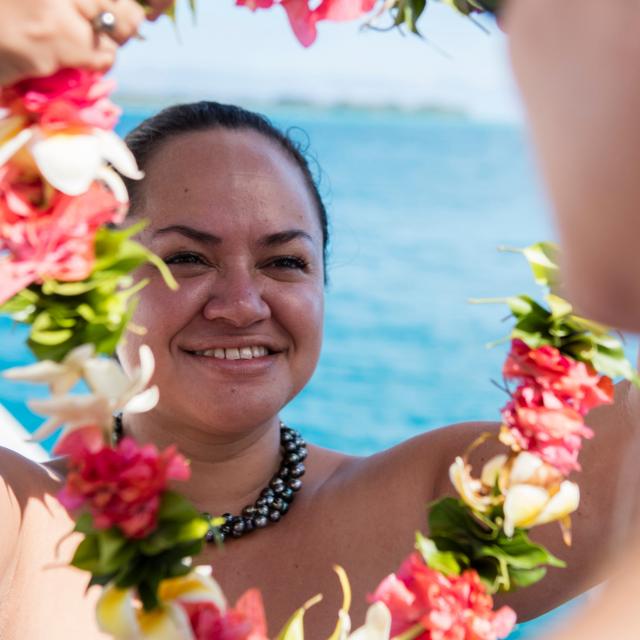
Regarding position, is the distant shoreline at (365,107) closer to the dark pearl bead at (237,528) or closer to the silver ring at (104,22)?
the dark pearl bead at (237,528)

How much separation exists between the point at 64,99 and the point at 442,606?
0.58m

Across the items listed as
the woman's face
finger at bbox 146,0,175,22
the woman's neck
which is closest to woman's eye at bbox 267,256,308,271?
the woman's face

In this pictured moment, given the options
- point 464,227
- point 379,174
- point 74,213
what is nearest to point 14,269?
point 74,213

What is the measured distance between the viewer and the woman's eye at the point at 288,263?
1762 mm

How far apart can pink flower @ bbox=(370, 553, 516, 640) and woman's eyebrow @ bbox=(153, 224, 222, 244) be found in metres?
0.69

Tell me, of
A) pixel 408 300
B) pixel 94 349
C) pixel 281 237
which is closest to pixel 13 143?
pixel 94 349

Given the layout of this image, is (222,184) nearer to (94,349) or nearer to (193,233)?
(193,233)

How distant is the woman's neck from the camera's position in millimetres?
1771

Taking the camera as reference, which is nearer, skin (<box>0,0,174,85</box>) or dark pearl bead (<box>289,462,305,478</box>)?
skin (<box>0,0,174,85</box>)

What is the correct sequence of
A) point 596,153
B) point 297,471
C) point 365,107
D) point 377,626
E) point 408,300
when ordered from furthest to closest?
point 365,107 < point 408,300 < point 297,471 < point 377,626 < point 596,153

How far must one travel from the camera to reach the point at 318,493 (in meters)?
1.81

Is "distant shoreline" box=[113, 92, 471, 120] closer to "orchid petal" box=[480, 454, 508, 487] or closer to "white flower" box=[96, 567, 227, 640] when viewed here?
"orchid petal" box=[480, 454, 508, 487]

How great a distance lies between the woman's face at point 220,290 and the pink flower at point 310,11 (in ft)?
1.83

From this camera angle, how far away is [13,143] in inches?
37.3
